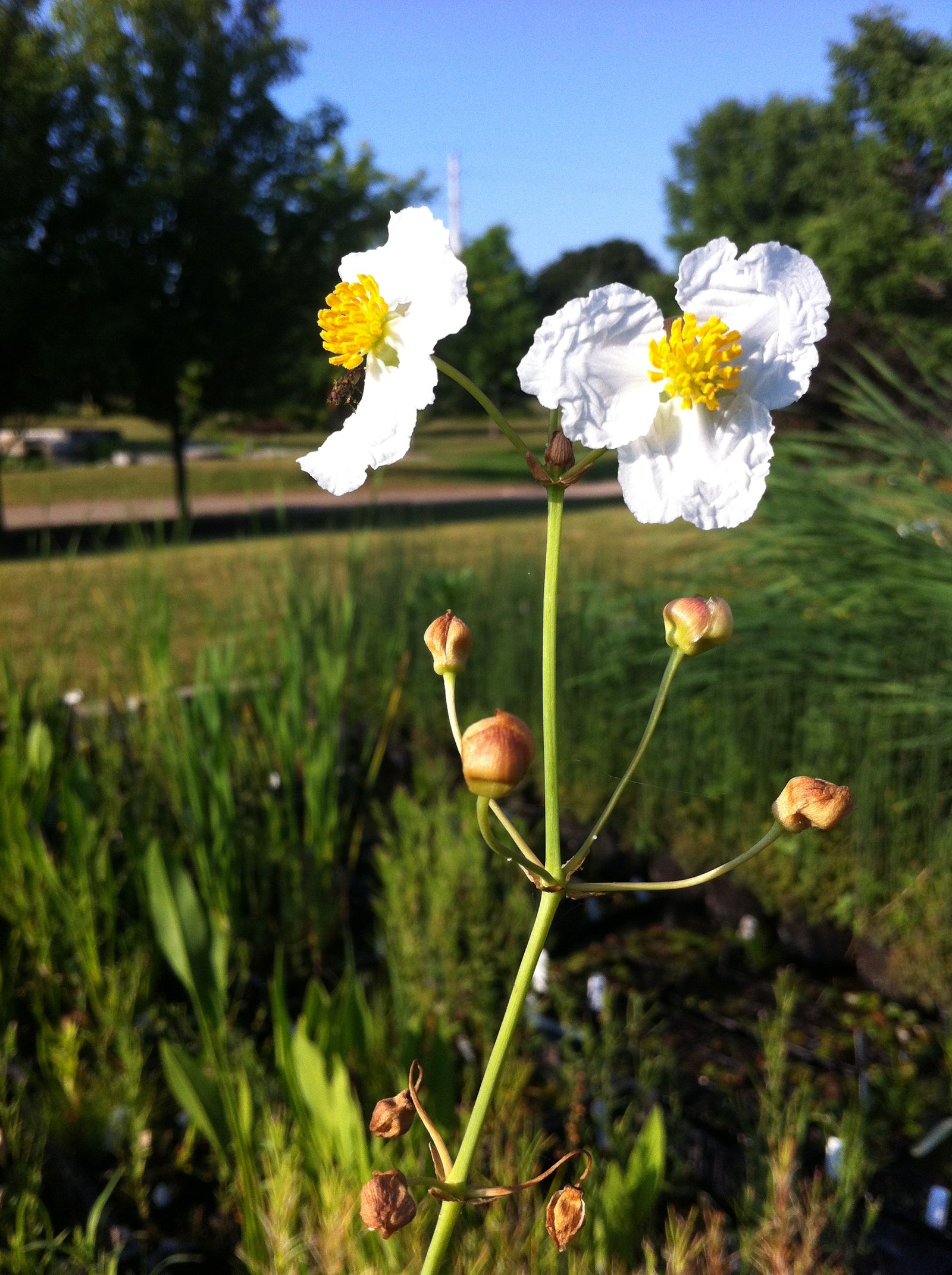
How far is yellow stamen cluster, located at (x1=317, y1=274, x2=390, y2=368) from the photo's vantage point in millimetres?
551

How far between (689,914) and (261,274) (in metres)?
9.55

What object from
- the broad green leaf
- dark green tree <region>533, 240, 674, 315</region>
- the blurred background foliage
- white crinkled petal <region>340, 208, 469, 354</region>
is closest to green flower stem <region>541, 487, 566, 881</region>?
white crinkled petal <region>340, 208, 469, 354</region>

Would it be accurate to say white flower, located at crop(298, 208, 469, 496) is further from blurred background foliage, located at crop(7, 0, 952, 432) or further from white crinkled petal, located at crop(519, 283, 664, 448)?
blurred background foliage, located at crop(7, 0, 952, 432)

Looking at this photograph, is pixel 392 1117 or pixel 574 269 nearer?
pixel 392 1117

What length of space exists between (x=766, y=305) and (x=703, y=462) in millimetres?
90

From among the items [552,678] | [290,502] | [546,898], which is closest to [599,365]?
[552,678]

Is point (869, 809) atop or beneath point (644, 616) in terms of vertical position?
beneath

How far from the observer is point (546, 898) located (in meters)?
0.50

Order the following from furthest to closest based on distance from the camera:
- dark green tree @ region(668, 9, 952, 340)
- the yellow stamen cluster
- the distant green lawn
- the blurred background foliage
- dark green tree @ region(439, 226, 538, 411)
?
the distant green lawn, the blurred background foliage, dark green tree @ region(668, 9, 952, 340), dark green tree @ region(439, 226, 538, 411), the yellow stamen cluster

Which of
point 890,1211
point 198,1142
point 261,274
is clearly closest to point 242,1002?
point 198,1142

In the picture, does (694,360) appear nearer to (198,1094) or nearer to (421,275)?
(421,275)

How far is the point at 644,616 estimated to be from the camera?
289cm

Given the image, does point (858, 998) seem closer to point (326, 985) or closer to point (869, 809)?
point (869, 809)

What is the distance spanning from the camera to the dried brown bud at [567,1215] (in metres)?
0.54
